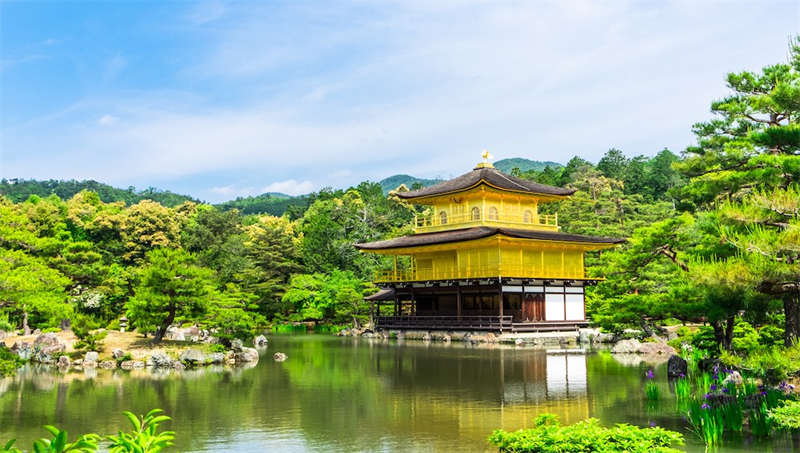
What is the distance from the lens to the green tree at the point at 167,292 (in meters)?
20.9

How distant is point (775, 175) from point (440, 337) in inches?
824

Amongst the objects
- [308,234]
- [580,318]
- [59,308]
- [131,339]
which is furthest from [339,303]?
[59,308]

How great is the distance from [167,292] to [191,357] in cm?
224

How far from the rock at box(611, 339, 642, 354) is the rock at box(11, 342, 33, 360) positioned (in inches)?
746

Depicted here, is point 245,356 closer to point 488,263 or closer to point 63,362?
point 63,362

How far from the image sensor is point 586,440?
7566 millimetres

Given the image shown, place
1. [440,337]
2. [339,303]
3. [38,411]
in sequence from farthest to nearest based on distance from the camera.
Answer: [339,303], [440,337], [38,411]

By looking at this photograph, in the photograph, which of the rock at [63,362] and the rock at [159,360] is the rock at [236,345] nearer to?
the rock at [159,360]

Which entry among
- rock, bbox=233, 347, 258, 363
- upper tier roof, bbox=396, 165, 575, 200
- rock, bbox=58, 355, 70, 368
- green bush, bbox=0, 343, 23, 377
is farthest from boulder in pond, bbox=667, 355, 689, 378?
upper tier roof, bbox=396, 165, 575, 200

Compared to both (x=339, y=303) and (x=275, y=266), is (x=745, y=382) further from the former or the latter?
(x=275, y=266)

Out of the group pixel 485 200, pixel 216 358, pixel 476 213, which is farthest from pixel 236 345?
pixel 485 200

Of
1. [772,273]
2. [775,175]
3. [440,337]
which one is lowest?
[440,337]

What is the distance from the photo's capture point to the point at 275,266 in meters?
46.1

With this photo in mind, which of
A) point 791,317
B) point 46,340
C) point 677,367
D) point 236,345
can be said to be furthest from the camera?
point 46,340
